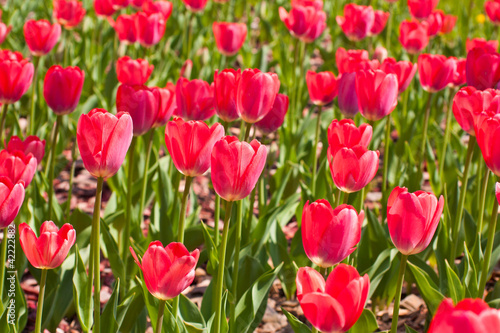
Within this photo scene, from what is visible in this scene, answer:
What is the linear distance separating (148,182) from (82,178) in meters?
0.90

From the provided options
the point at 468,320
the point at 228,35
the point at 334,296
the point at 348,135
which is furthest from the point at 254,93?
the point at 228,35

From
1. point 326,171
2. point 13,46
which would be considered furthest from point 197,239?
point 13,46

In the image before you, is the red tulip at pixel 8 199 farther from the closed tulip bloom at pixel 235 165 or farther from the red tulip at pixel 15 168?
the closed tulip bloom at pixel 235 165

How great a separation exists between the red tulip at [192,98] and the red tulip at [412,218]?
83 centimetres

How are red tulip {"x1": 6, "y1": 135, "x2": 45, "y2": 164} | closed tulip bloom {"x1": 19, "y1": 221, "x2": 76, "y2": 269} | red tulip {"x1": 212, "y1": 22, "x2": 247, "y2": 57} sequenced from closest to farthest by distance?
closed tulip bloom {"x1": 19, "y1": 221, "x2": 76, "y2": 269}, red tulip {"x1": 6, "y1": 135, "x2": 45, "y2": 164}, red tulip {"x1": 212, "y1": 22, "x2": 247, "y2": 57}

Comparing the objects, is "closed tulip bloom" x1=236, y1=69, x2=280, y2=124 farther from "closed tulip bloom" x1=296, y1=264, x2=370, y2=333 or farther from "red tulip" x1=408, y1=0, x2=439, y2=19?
"red tulip" x1=408, y1=0, x2=439, y2=19

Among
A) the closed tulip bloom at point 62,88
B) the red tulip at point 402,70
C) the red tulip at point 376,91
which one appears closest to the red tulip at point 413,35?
the red tulip at point 402,70

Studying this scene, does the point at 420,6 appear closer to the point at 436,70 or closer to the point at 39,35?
the point at 436,70

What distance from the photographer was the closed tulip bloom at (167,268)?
44.8 inches

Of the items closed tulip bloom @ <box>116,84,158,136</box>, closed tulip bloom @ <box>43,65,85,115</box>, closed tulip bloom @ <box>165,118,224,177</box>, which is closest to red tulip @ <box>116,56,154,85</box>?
closed tulip bloom @ <box>43,65,85,115</box>

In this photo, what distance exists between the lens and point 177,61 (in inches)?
154

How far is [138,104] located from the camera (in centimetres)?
170

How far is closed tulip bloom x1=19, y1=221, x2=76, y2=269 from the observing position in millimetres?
1258

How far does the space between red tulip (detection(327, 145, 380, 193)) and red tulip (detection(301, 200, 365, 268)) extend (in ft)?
0.73
